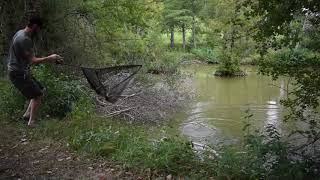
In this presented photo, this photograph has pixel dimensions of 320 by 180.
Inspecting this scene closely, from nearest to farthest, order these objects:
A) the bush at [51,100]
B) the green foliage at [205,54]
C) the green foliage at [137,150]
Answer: the green foliage at [137,150] → the bush at [51,100] → the green foliage at [205,54]

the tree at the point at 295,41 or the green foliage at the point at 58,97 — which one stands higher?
the tree at the point at 295,41

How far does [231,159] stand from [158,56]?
13149 millimetres

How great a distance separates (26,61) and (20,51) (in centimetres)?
21

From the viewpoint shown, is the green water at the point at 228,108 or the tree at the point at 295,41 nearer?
the tree at the point at 295,41

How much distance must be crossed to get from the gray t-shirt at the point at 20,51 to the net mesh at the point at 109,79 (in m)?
1.79

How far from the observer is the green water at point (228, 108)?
10406mm

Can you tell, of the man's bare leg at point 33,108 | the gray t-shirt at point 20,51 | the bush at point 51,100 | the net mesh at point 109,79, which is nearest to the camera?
the gray t-shirt at point 20,51

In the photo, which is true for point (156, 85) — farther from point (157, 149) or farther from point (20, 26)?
point (157, 149)

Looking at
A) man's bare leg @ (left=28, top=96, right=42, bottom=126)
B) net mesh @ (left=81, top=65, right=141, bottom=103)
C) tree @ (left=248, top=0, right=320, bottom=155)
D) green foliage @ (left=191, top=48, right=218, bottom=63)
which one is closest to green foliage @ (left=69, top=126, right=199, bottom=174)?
man's bare leg @ (left=28, top=96, right=42, bottom=126)

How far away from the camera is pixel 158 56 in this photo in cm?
1812

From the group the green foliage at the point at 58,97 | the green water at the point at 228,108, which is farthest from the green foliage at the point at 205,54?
the green foliage at the point at 58,97

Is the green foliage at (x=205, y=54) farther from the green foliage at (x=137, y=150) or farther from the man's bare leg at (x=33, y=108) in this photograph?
the green foliage at (x=137, y=150)

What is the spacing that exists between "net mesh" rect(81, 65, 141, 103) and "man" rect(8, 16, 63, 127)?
1701 millimetres

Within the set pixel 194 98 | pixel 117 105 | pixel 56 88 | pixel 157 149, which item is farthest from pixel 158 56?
pixel 157 149
